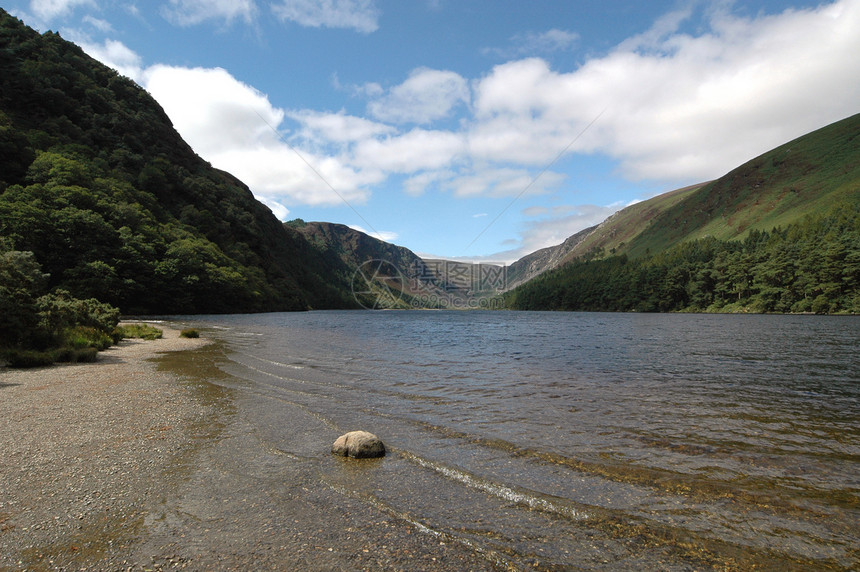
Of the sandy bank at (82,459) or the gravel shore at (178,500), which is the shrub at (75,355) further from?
the gravel shore at (178,500)

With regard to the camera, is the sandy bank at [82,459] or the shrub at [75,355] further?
Answer: the shrub at [75,355]

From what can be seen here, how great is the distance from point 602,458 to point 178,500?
9594 mm

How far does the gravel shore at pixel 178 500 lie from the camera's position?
588cm

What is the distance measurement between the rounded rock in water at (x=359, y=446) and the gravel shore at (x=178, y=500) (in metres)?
0.42

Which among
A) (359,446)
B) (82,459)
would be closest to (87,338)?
(82,459)

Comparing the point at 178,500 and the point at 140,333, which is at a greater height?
the point at 140,333

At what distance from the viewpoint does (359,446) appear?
10227mm

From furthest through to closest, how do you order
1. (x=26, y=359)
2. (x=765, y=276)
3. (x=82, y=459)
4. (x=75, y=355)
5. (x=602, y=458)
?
(x=765, y=276) → (x=75, y=355) → (x=26, y=359) → (x=602, y=458) → (x=82, y=459)

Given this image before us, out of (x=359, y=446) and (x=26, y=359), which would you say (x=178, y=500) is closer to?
(x=359, y=446)

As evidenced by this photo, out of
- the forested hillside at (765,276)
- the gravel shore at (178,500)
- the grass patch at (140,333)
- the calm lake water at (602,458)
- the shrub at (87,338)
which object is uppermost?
the forested hillside at (765,276)

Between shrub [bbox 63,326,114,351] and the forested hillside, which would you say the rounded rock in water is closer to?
shrub [bbox 63,326,114,351]

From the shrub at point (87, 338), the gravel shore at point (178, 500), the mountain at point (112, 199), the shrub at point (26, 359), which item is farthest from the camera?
the mountain at point (112, 199)

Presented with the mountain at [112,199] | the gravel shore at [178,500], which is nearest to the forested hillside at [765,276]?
the gravel shore at [178,500]

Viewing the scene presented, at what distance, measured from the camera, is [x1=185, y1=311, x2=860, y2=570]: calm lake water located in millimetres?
6680
